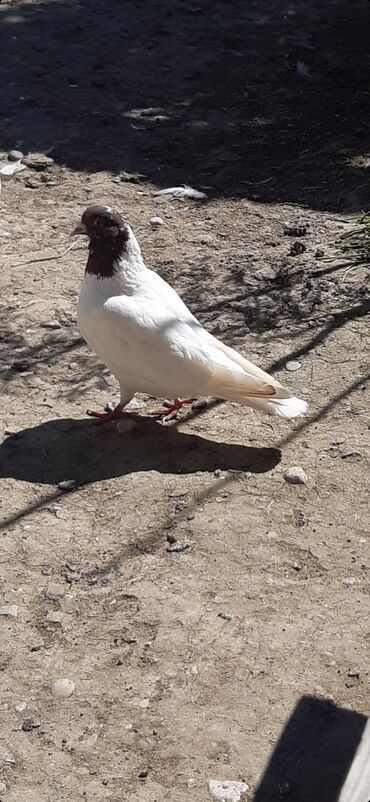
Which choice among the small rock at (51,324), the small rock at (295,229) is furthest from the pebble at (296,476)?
the small rock at (295,229)

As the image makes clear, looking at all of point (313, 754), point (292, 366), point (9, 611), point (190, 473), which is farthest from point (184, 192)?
point (313, 754)

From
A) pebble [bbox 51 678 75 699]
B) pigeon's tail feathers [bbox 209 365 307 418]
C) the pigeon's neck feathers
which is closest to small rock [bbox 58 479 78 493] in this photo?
pigeon's tail feathers [bbox 209 365 307 418]

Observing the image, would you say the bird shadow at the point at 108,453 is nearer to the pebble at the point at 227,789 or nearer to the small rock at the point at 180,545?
the small rock at the point at 180,545

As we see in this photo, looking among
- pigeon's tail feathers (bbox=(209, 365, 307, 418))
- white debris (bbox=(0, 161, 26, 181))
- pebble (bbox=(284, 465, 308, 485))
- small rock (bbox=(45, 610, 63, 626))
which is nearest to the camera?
small rock (bbox=(45, 610, 63, 626))

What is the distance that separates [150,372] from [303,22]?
240 inches

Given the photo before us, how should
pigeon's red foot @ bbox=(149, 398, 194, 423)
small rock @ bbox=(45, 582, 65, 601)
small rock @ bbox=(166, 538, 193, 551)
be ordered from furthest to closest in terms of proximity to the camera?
pigeon's red foot @ bbox=(149, 398, 194, 423), small rock @ bbox=(166, 538, 193, 551), small rock @ bbox=(45, 582, 65, 601)

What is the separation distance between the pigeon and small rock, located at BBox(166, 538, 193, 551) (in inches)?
29.0

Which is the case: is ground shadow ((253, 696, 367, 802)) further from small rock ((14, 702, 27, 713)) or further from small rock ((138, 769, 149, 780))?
small rock ((14, 702, 27, 713))

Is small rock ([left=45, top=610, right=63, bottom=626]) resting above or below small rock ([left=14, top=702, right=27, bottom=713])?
below

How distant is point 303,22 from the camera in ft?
30.8

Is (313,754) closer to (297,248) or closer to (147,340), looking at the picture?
(147,340)

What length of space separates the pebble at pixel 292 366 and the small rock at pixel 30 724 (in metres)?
2.32

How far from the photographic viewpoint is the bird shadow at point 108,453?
4336mm

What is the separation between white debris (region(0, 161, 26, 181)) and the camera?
268 inches
